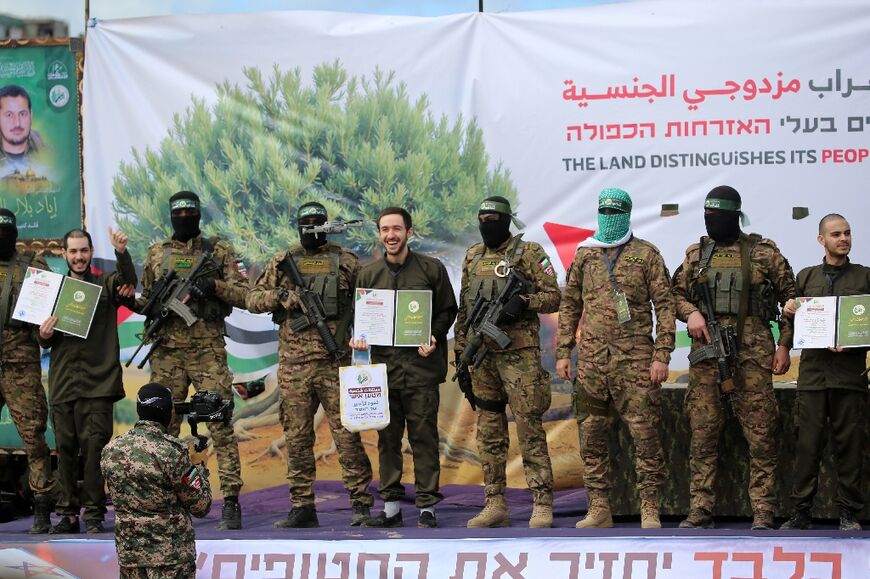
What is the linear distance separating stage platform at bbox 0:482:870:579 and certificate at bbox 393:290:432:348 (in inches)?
44.1

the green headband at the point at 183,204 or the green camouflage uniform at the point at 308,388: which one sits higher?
the green headband at the point at 183,204

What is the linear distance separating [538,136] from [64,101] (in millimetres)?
3539

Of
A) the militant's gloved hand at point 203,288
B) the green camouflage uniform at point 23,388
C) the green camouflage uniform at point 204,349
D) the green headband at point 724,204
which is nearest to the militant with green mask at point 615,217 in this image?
the green headband at point 724,204

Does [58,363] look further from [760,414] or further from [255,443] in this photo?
[760,414]

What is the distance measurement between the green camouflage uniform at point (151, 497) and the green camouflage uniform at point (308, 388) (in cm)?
192

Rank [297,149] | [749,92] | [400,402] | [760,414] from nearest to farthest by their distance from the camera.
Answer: [760,414], [400,402], [749,92], [297,149]

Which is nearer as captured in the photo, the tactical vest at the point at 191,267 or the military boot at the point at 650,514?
the military boot at the point at 650,514

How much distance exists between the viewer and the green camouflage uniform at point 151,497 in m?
5.50

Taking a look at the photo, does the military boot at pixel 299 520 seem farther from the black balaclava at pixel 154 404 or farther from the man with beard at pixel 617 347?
the black balaclava at pixel 154 404

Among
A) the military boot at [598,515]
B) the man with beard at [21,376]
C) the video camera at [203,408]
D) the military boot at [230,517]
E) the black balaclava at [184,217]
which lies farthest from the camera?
the man with beard at [21,376]

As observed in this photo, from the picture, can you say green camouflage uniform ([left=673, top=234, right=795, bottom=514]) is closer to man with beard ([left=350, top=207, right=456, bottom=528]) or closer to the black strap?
the black strap

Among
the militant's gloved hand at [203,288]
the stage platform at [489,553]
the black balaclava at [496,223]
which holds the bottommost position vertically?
the stage platform at [489,553]

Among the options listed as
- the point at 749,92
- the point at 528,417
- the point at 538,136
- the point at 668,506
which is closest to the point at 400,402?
the point at 528,417

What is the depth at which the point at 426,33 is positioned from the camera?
8742 millimetres
